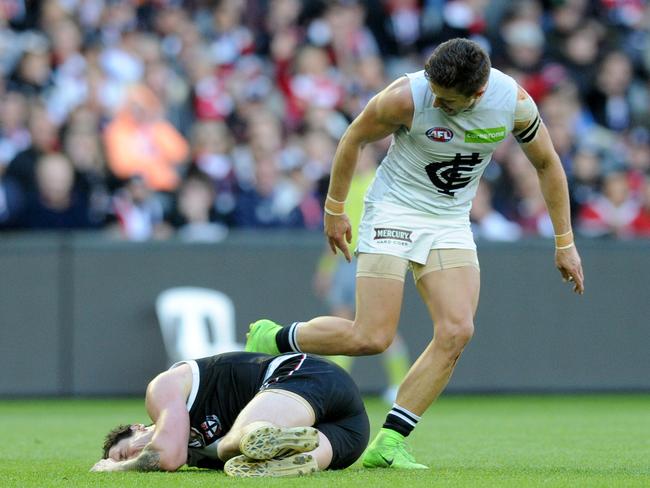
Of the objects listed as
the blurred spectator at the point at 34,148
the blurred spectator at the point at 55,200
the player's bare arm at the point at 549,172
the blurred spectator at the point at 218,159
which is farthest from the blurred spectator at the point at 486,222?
the player's bare arm at the point at 549,172

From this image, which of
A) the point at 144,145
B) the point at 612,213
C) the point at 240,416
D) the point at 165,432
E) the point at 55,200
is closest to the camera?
the point at 240,416

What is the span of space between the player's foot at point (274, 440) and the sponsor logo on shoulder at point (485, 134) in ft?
6.19

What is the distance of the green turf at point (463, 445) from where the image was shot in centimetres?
628

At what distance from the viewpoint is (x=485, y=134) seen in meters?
7.07

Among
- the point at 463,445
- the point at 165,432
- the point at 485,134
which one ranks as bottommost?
the point at 463,445

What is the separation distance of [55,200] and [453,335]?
710cm

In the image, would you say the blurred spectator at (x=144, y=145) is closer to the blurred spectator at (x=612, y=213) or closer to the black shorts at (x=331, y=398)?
the blurred spectator at (x=612, y=213)

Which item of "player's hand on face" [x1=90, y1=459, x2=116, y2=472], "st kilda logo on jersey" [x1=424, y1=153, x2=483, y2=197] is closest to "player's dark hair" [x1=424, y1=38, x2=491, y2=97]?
"st kilda logo on jersey" [x1=424, y1=153, x2=483, y2=197]

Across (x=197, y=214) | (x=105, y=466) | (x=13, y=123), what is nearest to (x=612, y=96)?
(x=197, y=214)

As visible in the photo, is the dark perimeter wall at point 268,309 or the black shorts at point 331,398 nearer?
the black shorts at point 331,398

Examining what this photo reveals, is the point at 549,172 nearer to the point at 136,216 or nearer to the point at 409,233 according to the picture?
the point at 409,233

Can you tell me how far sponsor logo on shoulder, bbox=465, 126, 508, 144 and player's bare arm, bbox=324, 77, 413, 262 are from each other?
1.04 feet

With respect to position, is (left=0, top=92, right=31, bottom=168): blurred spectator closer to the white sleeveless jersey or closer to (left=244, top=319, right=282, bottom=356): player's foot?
(left=244, top=319, right=282, bottom=356): player's foot

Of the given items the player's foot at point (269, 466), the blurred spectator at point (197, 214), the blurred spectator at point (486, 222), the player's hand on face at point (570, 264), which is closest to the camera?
the player's foot at point (269, 466)
